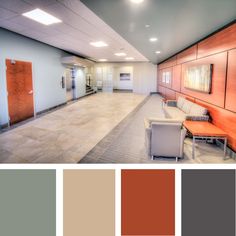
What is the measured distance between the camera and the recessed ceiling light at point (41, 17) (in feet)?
15.8

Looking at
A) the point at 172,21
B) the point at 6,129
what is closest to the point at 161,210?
the point at 172,21

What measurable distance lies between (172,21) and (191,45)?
2967 millimetres

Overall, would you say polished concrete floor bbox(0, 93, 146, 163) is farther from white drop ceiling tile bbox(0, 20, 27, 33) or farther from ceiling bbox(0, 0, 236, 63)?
white drop ceiling tile bbox(0, 20, 27, 33)

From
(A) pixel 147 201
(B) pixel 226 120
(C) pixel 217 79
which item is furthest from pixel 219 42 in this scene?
(A) pixel 147 201

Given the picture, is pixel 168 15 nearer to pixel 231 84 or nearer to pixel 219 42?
pixel 219 42

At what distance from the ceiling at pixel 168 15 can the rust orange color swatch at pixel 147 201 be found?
3156 millimetres

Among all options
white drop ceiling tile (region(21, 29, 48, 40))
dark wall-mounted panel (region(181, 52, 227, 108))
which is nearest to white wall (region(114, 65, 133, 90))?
white drop ceiling tile (region(21, 29, 48, 40))

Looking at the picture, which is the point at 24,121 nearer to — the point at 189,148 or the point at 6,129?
the point at 6,129

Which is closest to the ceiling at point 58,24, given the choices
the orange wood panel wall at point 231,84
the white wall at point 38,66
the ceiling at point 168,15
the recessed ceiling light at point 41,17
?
the recessed ceiling light at point 41,17

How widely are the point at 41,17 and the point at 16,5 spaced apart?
0.83 m

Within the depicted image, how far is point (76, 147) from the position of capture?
4.69 metres

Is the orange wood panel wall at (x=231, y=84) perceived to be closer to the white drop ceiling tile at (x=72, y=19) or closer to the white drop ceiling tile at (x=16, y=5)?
the white drop ceiling tile at (x=72, y=19)

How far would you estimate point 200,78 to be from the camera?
19.3ft

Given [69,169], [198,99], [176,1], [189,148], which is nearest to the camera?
[69,169]
